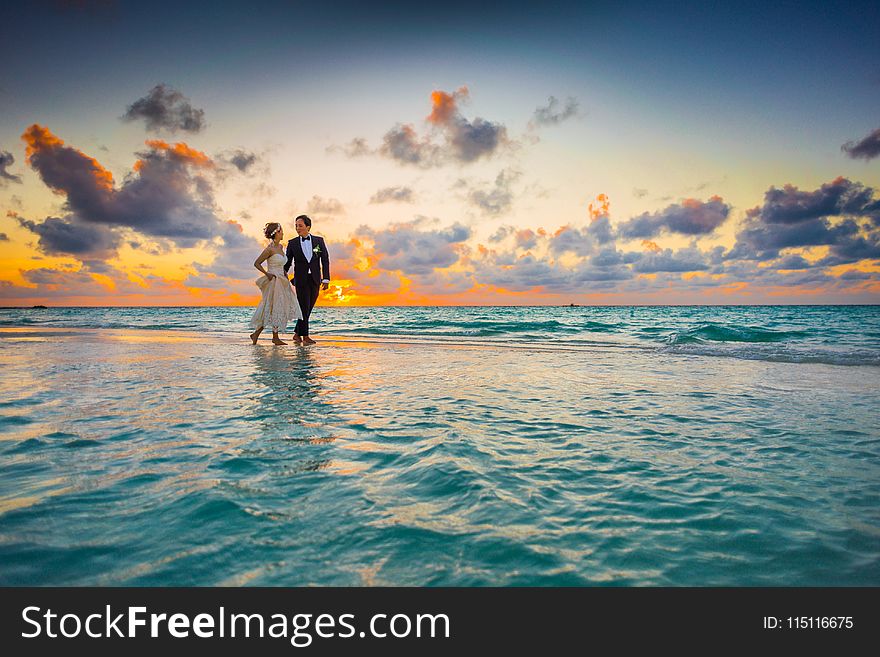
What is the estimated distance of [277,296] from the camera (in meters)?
11.1

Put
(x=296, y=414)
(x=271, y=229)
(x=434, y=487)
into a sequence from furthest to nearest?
(x=271, y=229), (x=296, y=414), (x=434, y=487)

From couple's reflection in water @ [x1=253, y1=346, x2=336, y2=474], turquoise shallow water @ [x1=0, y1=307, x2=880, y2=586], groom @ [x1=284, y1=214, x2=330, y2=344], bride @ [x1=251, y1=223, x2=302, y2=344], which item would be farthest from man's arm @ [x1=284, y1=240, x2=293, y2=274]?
turquoise shallow water @ [x1=0, y1=307, x2=880, y2=586]

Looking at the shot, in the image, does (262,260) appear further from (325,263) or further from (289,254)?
(325,263)

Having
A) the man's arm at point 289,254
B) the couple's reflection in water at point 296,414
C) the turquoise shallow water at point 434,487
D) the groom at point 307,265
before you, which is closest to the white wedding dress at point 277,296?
the man's arm at point 289,254

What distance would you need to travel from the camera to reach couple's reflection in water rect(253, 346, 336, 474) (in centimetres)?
302

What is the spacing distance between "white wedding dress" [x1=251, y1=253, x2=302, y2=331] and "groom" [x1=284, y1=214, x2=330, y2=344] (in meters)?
0.28

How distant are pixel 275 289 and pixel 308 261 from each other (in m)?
1.15

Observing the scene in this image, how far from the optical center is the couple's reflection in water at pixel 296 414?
9.91 feet

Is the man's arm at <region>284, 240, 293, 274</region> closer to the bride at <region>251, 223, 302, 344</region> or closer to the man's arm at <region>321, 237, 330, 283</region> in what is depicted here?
the bride at <region>251, 223, 302, 344</region>

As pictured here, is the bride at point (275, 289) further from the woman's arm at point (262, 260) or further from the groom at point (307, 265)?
the groom at point (307, 265)

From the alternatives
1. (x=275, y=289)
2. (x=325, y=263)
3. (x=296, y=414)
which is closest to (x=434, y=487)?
(x=296, y=414)
